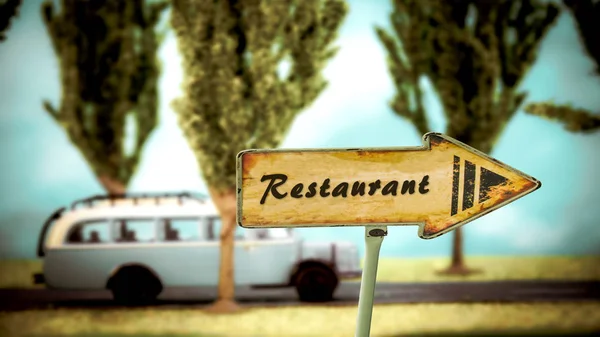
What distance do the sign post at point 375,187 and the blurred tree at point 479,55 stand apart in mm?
10800

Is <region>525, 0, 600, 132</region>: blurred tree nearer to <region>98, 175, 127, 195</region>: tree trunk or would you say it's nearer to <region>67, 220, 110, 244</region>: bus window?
<region>67, 220, 110, 244</region>: bus window

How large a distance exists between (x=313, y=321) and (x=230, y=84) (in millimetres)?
3305

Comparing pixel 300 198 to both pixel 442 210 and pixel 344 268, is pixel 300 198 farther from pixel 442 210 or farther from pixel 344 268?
pixel 344 268

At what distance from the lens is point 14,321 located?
9562 mm

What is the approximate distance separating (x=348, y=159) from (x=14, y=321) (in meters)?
9.18

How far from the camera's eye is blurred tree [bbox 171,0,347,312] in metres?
9.30

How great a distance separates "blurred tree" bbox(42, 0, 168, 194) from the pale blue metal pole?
37.0 feet

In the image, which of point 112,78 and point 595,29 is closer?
point 595,29

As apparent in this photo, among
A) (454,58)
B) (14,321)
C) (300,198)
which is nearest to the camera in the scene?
(300,198)

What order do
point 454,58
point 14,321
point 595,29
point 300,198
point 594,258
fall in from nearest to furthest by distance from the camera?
point 300,198, point 595,29, point 14,321, point 454,58, point 594,258

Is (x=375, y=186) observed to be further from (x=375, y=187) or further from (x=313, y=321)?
(x=313, y=321)

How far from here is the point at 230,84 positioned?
931 cm

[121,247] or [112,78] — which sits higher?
[112,78]

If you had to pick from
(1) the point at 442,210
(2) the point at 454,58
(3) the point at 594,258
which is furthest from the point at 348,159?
(3) the point at 594,258
